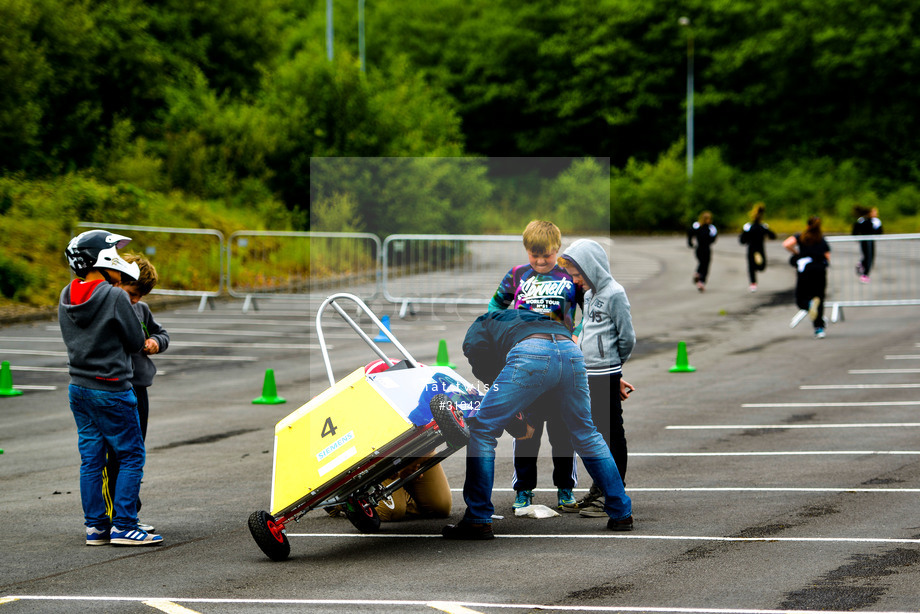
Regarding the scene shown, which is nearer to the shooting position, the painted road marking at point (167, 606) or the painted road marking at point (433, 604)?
the painted road marking at point (433, 604)

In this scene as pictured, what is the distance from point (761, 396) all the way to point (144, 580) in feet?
27.4

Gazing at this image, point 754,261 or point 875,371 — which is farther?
point 754,261

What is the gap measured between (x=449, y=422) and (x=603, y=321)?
1.54m

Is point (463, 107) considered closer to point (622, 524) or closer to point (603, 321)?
point (603, 321)

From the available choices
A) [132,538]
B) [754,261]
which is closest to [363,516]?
[132,538]

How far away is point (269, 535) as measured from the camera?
6.38 m

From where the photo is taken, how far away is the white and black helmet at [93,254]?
690cm

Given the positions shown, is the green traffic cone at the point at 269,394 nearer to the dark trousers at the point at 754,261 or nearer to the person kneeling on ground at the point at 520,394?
the person kneeling on ground at the point at 520,394

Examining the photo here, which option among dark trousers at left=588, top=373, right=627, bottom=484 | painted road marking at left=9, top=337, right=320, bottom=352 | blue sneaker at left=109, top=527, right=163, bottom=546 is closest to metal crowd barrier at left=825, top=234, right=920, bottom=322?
painted road marking at left=9, top=337, right=320, bottom=352

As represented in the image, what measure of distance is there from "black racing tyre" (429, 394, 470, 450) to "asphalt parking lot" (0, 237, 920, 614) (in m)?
0.66

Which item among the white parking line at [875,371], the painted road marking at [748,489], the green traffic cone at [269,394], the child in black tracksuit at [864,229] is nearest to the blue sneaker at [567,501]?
the painted road marking at [748,489]

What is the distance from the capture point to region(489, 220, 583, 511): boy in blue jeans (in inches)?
277

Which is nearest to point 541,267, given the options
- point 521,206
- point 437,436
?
point 437,436

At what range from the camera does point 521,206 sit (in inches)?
1640
